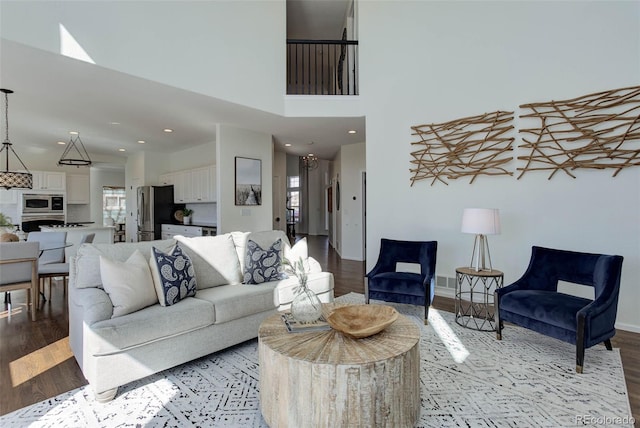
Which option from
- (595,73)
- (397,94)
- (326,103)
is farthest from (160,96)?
(595,73)

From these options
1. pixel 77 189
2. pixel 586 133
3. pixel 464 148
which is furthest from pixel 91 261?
pixel 77 189

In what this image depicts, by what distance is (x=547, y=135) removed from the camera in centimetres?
385

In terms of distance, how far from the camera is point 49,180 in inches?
336

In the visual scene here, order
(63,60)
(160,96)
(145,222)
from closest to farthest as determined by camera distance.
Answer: (63,60), (160,96), (145,222)

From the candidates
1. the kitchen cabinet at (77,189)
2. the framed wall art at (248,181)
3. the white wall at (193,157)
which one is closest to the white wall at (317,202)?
the white wall at (193,157)

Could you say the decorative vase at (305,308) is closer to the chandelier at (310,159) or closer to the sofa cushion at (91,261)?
the sofa cushion at (91,261)

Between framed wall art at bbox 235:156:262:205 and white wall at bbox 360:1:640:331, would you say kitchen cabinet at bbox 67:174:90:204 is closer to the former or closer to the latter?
framed wall art at bbox 235:156:262:205

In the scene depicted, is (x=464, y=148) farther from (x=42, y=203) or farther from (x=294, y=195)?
(x=294, y=195)

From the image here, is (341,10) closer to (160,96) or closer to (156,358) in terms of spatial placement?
(160,96)

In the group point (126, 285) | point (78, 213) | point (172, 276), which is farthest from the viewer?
point (78, 213)

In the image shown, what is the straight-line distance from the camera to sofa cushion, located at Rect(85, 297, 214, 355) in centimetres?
215

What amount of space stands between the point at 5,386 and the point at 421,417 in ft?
9.35

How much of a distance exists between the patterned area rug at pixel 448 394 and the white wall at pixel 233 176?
345 centimetres

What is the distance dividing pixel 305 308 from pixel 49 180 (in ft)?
31.1
